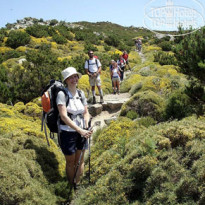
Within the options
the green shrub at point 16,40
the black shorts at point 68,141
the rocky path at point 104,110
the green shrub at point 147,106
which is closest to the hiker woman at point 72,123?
the black shorts at point 68,141

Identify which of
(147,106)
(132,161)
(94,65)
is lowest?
(132,161)

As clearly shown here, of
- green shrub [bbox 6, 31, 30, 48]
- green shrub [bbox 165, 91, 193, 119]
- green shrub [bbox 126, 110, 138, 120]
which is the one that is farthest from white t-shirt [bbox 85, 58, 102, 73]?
green shrub [bbox 6, 31, 30, 48]

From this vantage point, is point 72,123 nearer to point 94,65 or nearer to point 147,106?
point 147,106

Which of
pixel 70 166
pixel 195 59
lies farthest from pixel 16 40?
pixel 70 166

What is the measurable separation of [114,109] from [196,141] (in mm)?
6540

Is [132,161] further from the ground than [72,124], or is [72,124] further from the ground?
[72,124]

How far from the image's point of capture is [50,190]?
3.98 m

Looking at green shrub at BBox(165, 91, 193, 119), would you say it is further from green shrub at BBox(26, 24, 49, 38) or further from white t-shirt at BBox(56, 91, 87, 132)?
green shrub at BBox(26, 24, 49, 38)

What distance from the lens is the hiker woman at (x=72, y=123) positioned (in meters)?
3.85

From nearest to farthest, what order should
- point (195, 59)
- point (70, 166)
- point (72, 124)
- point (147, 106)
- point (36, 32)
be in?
point (72, 124), point (70, 166), point (195, 59), point (147, 106), point (36, 32)

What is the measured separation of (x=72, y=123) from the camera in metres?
3.83

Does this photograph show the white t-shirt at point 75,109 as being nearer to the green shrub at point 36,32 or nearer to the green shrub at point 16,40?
Result: the green shrub at point 16,40

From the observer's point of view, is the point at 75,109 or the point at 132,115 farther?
the point at 132,115

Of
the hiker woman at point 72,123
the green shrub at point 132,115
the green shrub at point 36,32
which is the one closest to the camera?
the hiker woman at point 72,123
